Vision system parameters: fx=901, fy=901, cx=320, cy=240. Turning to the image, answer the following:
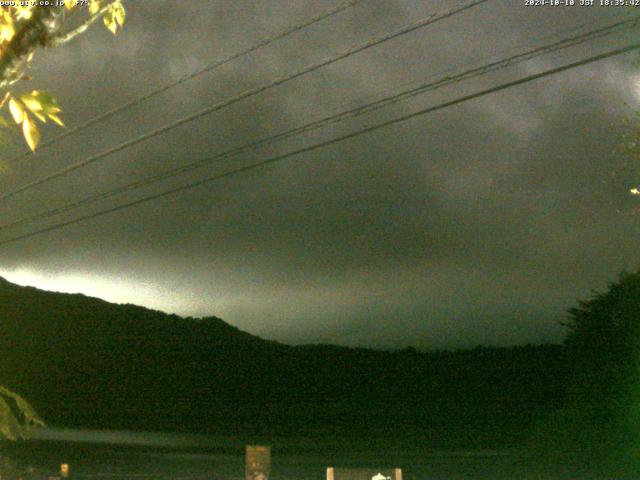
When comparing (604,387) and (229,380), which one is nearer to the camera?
(604,387)

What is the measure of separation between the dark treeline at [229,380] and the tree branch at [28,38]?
295 feet

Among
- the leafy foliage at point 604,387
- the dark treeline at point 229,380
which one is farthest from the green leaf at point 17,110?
the dark treeline at point 229,380

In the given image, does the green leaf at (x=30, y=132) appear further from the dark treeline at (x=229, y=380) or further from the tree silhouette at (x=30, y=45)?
the dark treeline at (x=229, y=380)

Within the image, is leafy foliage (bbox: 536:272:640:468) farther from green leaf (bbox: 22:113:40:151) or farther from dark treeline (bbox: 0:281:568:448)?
dark treeline (bbox: 0:281:568:448)

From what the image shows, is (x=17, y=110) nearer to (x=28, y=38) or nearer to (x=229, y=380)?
(x=28, y=38)

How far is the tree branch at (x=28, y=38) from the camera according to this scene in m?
5.09

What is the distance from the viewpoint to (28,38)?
509 centimetres

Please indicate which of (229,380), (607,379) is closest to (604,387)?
(607,379)

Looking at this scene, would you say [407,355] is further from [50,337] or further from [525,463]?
[525,463]

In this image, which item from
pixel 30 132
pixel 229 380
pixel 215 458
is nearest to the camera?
pixel 30 132

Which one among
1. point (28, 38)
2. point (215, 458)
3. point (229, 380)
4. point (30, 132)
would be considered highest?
point (229, 380)

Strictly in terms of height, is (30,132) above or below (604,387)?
below

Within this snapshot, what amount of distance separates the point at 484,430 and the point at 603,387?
2966 inches

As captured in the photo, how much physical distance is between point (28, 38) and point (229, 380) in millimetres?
143005
